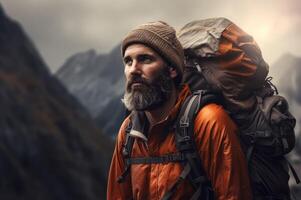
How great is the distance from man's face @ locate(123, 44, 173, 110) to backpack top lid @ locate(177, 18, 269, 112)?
1.42 ft

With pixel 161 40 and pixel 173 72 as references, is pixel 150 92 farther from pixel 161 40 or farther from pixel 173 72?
pixel 161 40

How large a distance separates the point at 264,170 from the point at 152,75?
4.12 feet

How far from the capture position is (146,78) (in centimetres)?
535

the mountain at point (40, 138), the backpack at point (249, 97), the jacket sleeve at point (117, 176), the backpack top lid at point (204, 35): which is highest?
the backpack top lid at point (204, 35)

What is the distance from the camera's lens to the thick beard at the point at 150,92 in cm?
536

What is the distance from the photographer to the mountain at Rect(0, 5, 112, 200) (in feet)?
287

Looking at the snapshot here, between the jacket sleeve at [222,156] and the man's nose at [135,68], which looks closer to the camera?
the jacket sleeve at [222,156]

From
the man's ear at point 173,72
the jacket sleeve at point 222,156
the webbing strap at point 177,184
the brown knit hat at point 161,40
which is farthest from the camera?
the man's ear at point 173,72

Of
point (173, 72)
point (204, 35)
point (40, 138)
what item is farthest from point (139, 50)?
point (40, 138)

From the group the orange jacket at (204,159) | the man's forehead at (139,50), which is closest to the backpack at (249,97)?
the orange jacket at (204,159)

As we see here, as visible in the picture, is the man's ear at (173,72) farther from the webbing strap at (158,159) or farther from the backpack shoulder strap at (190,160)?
the webbing strap at (158,159)

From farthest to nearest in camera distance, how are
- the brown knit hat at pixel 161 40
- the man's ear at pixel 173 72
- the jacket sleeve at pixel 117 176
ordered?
the jacket sleeve at pixel 117 176 < the man's ear at pixel 173 72 < the brown knit hat at pixel 161 40

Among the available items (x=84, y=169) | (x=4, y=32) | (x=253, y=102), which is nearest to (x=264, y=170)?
(x=253, y=102)

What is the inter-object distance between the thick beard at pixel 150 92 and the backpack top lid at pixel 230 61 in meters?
0.41
